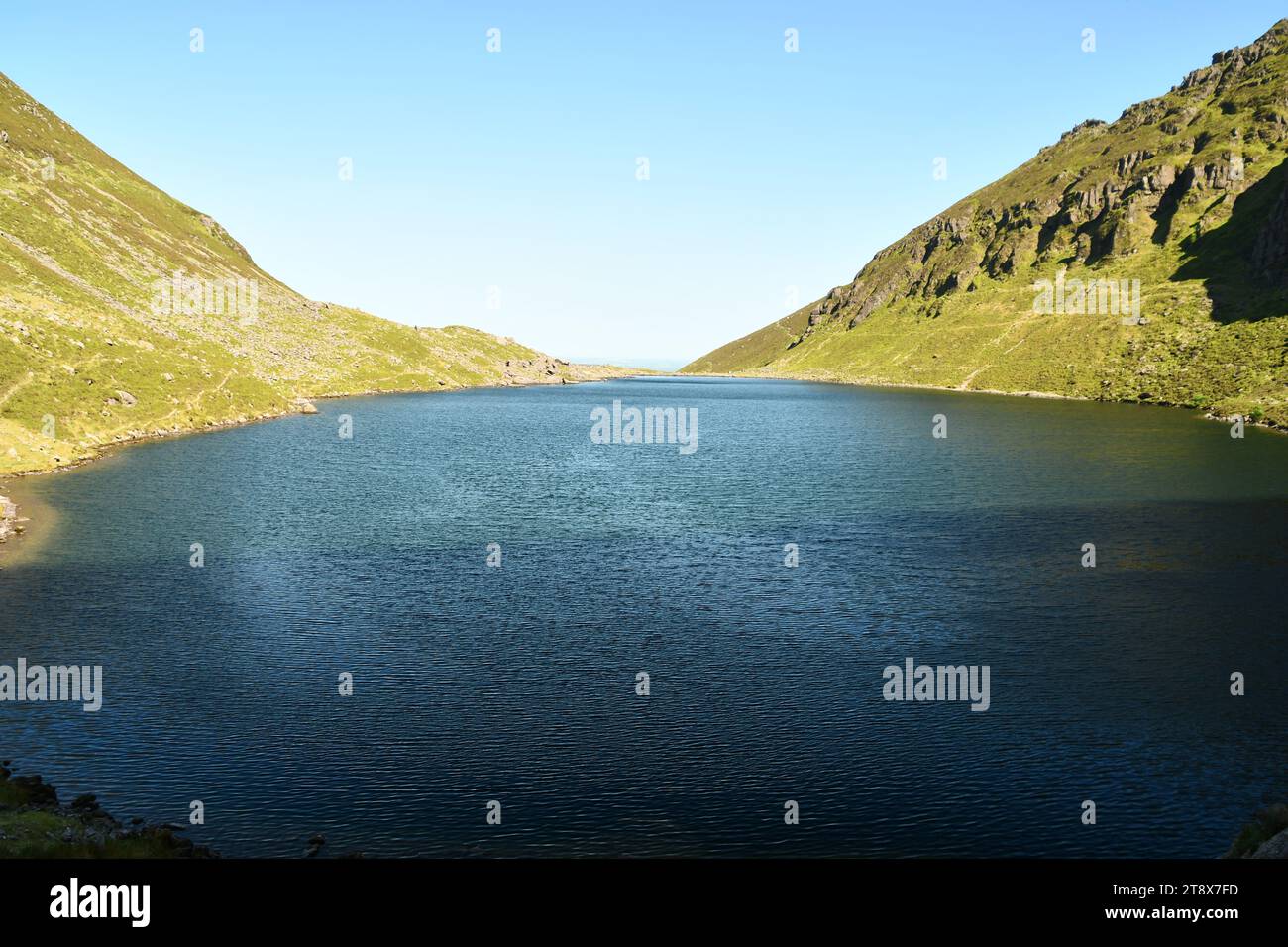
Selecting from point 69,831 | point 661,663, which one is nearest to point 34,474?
point 661,663

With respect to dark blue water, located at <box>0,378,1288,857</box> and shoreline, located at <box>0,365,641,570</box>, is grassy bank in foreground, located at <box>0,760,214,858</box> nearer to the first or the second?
dark blue water, located at <box>0,378,1288,857</box>

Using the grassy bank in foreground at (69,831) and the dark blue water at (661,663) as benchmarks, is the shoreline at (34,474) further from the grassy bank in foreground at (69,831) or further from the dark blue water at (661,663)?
the grassy bank in foreground at (69,831)

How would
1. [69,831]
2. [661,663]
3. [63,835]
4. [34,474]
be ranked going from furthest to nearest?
[34,474], [661,663], [69,831], [63,835]

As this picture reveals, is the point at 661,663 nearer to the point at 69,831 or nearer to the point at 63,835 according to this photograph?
the point at 69,831

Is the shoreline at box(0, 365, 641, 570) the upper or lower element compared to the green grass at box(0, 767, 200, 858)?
upper

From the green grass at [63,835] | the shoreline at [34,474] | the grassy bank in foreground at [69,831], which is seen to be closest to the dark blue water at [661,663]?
the grassy bank in foreground at [69,831]

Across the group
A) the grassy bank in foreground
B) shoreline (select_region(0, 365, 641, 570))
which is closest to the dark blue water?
the grassy bank in foreground

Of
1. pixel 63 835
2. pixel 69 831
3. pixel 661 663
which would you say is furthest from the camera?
pixel 661 663
